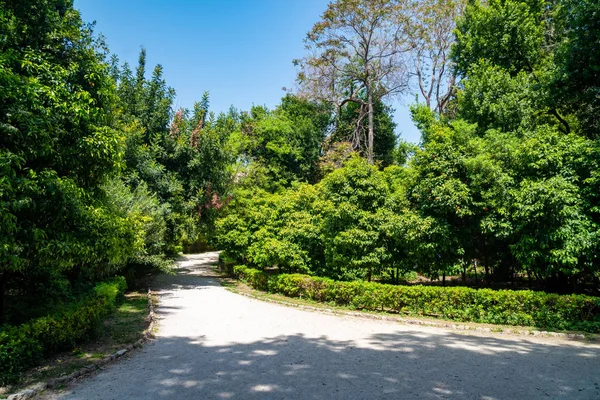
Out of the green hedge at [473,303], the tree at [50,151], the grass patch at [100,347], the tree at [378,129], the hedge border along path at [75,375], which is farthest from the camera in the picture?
the tree at [378,129]

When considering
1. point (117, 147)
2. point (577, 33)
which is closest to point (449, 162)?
point (577, 33)

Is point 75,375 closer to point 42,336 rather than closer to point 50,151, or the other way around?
point 42,336

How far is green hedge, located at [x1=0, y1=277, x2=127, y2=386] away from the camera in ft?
19.5

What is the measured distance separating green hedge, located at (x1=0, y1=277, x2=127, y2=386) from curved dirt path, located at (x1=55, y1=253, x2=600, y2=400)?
1.20m

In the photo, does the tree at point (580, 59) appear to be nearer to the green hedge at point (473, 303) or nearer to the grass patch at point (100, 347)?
the green hedge at point (473, 303)

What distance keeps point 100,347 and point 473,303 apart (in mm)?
10623

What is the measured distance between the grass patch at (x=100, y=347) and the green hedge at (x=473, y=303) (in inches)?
280

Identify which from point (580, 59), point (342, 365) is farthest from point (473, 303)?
point (580, 59)

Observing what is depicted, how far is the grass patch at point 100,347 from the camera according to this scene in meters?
6.18

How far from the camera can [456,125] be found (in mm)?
15203

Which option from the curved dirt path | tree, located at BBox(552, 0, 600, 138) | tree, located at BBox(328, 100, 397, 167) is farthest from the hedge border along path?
tree, located at BBox(328, 100, 397, 167)

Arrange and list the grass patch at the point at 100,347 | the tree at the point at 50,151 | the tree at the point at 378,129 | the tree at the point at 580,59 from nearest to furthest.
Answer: the tree at the point at 50,151 < the grass patch at the point at 100,347 < the tree at the point at 580,59 < the tree at the point at 378,129

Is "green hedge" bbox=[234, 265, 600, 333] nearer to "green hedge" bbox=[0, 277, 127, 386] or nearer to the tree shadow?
the tree shadow

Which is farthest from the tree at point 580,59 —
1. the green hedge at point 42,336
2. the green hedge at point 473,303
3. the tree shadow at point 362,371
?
the green hedge at point 42,336
